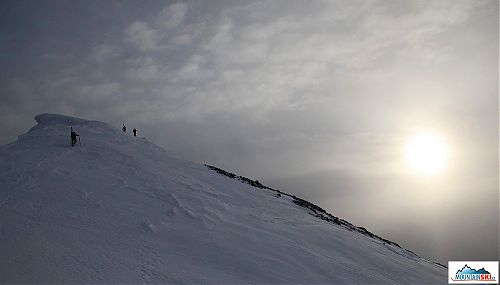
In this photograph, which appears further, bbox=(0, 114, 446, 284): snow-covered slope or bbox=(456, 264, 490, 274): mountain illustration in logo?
bbox=(456, 264, 490, 274): mountain illustration in logo

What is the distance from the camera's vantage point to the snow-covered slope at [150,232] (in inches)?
415

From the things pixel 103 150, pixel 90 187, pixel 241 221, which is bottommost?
pixel 241 221

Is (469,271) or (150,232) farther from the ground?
(150,232)

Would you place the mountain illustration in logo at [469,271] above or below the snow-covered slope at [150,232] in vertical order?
below

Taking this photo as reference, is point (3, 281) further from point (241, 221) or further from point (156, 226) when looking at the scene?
point (241, 221)

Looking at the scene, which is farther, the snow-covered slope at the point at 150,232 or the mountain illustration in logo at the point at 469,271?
the mountain illustration in logo at the point at 469,271

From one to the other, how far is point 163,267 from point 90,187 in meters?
9.03

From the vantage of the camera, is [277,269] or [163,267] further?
[277,269]

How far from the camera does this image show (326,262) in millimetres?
13719

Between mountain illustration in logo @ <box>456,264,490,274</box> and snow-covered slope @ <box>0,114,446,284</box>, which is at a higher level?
snow-covered slope @ <box>0,114,446,284</box>

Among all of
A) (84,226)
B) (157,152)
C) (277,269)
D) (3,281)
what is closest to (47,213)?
(84,226)

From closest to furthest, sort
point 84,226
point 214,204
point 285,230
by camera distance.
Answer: point 84,226 < point 285,230 < point 214,204

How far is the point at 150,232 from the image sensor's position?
44.2 feet

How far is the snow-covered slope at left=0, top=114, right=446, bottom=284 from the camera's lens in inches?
415
